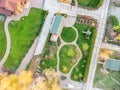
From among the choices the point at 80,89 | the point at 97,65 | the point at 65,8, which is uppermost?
the point at 65,8

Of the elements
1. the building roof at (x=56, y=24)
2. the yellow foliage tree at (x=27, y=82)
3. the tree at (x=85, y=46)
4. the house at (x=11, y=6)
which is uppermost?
the house at (x=11, y=6)

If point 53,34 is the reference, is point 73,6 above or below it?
above

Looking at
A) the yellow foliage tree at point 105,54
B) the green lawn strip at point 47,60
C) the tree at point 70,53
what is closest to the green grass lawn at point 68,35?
the tree at point 70,53

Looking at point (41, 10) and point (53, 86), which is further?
point (41, 10)

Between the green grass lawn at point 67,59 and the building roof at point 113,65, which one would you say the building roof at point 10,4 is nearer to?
the green grass lawn at point 67,59

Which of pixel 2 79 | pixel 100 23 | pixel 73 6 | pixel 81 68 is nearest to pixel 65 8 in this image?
pixel 73 6

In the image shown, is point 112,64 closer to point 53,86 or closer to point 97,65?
point 97,65
